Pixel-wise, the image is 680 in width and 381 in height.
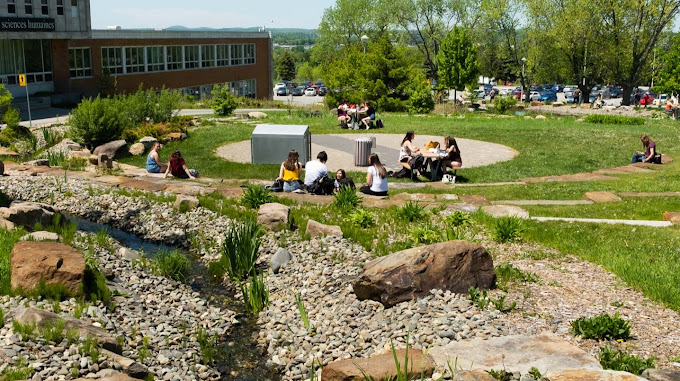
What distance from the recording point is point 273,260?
11211 mm

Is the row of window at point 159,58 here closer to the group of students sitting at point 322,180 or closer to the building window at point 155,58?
the building window at point 155,58

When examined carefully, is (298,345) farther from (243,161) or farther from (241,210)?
(243,161)

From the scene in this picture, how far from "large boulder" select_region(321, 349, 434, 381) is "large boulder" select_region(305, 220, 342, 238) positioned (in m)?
4.97

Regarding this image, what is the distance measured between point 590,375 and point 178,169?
13.1 metres

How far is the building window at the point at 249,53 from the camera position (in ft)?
Answer: 204

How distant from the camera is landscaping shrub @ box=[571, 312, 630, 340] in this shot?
23.9ft

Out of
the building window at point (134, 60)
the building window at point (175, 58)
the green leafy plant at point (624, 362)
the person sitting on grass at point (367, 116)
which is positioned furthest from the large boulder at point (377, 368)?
the building window at point (175, 58)

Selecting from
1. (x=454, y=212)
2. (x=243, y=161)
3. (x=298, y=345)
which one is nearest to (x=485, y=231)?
(x=454, y=212)

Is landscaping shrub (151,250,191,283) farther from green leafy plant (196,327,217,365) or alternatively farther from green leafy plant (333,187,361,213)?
green leafy plant (333,187,361,213)

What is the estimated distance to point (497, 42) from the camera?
308 feet

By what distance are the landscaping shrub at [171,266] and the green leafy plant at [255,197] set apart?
2.67 metres

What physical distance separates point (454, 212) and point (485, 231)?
824mm

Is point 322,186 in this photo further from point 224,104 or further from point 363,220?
point 224,104

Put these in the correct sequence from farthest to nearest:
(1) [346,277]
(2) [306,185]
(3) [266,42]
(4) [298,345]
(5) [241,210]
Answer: (3) [266,42] < (2) [306,185] < (5) [241,210] < (1) [346,277] < (4) [298,345]
